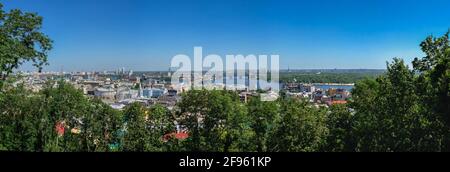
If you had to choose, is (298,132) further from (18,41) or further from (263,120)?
(18,41)

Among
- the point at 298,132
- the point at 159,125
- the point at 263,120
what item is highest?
the point at 263,120

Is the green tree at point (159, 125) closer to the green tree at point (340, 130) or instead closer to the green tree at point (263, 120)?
the green tree at point (263, 120)

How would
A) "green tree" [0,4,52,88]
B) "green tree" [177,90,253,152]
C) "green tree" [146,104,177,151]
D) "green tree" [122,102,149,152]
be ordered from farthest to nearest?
"green tree" [122,102,149,152] → "green tree" [146,104,177,151] → "green tree" [177,90,253,152] → "green tree" [0,4,52,88]

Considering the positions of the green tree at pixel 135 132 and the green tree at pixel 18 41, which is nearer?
the green tree at pixel 18 41

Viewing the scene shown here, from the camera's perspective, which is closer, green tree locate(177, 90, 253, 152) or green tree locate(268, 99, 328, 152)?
green tree locate(268, 99, 328, 152)

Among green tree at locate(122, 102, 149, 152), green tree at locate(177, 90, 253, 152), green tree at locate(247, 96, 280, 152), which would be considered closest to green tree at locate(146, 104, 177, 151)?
green tree at locate(122, 102, 149, 152)

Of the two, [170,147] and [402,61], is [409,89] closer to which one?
[402,61]

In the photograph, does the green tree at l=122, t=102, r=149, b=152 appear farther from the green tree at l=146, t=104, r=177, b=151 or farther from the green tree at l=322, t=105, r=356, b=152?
the green tree at l=322, t=105, r=356, b=152

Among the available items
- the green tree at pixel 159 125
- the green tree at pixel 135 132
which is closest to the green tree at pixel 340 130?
the green tree at pixel 159 125

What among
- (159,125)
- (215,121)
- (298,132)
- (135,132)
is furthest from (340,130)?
(135,132)

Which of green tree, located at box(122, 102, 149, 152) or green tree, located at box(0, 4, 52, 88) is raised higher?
green tree, located at box(0, 4, 52, 88)
